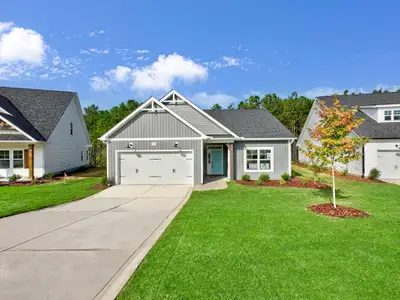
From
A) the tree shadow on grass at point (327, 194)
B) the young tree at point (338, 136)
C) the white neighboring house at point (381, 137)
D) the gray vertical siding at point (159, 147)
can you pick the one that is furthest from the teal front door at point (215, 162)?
the young tree at point (338, 136)

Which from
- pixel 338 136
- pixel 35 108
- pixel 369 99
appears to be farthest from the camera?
pixel 369 99

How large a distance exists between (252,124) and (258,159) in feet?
10.5

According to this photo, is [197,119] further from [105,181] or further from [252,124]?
[105,181]

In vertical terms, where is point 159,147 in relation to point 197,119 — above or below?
below

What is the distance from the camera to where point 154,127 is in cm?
1666

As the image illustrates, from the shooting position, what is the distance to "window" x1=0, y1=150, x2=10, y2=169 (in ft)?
64.5

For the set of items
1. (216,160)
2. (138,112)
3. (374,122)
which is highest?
(138,112)

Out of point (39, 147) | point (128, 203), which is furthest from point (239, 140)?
point (39, 147)

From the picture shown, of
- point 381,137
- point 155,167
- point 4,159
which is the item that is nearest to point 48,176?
point 4,159

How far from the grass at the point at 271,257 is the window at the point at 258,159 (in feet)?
29.3

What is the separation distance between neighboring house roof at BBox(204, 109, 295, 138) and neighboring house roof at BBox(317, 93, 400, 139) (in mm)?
6195

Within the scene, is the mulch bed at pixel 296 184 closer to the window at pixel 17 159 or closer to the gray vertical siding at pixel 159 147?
the gray vertical siding at pixel 159 147

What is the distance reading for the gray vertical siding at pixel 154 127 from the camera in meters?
16.6

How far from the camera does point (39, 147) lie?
20.0m
